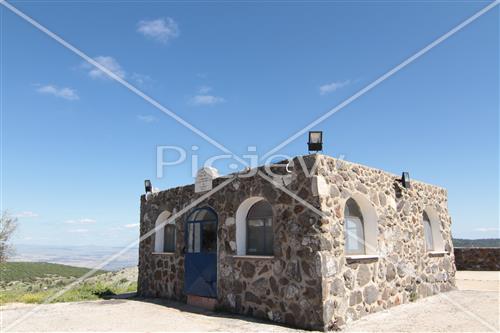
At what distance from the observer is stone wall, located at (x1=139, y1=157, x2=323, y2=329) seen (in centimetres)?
714

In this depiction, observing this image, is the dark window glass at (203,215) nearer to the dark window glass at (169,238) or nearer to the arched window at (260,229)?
the arched window at (260,229)

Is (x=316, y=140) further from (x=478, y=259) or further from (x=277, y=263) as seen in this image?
(x=478, y=259)

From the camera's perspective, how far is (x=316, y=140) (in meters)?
7.67

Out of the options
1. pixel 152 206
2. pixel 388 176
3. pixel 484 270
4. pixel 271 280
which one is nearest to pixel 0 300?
pixel 152 206

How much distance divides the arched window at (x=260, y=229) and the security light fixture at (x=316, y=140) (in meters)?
1.68

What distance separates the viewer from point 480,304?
884 centimetres

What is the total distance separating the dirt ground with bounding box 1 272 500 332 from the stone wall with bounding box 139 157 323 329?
1.32 ft

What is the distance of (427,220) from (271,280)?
21.3ft

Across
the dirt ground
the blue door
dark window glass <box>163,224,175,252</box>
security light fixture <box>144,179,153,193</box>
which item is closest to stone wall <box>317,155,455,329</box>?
the dirt ground

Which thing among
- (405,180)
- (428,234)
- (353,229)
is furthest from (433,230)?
(353,229)

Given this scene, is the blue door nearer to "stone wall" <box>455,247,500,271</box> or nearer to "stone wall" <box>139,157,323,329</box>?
"stone wall" <box>139,157,323,329</box>

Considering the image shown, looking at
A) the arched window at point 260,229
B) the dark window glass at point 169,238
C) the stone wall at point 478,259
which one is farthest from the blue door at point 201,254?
the stone wall at point 478,259

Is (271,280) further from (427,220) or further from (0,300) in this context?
(0,300)

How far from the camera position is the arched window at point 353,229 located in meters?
8.22
